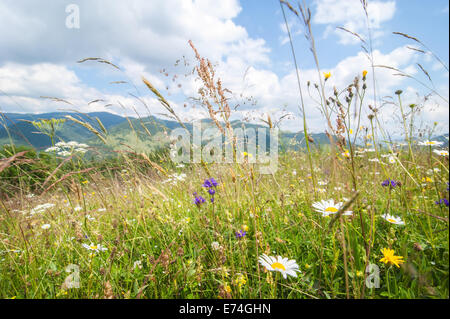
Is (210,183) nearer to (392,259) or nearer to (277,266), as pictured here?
(277,266)

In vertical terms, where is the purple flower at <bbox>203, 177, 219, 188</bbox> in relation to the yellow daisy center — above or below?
above

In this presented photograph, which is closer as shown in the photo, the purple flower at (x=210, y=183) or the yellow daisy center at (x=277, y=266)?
the yellow daisy center at (x=277, y=266)

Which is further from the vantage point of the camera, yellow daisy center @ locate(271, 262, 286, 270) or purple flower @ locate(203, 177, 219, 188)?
purple flower @ locate(203, 177, 219, 188)

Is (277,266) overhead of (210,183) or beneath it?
beneath

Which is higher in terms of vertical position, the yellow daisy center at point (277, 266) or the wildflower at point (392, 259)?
the wildflower at point (392, 259)

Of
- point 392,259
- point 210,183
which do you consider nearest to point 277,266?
point 392,259

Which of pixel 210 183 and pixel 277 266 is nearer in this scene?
pixel 277 266

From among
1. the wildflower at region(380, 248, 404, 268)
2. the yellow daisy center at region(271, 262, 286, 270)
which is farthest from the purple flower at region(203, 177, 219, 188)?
the wildflower at region(380, 248, 404, 268)

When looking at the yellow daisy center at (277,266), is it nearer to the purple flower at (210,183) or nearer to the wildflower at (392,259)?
the wildflower at (392,259)

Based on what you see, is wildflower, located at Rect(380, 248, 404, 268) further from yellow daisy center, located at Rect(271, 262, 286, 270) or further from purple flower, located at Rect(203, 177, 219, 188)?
purple flower, located at Rect(203, 177, 219, 188)

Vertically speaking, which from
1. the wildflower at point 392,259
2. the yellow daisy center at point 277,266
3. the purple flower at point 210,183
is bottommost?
the yellow daisy center at point 277,266

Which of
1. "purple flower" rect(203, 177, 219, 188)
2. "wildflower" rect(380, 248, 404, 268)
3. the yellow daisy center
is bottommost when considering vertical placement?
the yellow daisy center

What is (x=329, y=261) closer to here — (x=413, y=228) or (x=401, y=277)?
(x=401, y=277)

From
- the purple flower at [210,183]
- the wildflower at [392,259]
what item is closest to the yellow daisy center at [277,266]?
the wildflower at [392,259]
